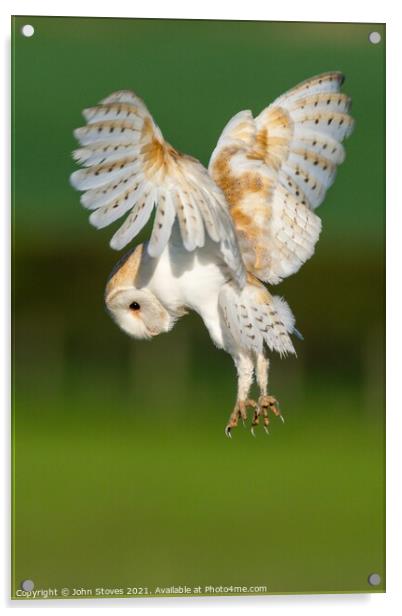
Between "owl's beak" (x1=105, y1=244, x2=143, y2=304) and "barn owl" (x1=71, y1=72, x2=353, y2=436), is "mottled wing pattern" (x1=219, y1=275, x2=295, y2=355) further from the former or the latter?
"owl's beak" (x1=105, y1=244, x2=143, y2=304)

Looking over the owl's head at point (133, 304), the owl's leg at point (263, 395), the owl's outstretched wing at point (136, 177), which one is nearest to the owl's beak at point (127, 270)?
the owl's head at point (133, 304)

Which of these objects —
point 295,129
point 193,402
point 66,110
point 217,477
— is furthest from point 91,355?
point 295,129

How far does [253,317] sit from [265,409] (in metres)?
0.16

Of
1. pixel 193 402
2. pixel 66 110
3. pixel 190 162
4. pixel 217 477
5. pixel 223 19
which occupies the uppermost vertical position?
pixel 223 19

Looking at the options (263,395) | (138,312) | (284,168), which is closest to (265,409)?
(263,395)

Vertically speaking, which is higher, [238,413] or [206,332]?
[206,332]

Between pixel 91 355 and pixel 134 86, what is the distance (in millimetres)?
458

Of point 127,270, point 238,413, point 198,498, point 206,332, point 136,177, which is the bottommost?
point 198,498

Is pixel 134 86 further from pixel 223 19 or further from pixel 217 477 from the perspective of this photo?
pixel 217 477

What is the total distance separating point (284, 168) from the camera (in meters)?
1.73

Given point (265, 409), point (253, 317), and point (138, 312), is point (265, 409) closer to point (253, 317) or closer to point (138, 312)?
point (253, 317)

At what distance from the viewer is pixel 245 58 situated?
1.69 meters

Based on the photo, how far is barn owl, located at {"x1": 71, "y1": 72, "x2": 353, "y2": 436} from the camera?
1619 millimetres

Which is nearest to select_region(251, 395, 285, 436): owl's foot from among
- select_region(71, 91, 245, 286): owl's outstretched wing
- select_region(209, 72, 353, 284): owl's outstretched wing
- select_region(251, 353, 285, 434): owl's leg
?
select_region(251, 353, 285, 434): owl's leg
